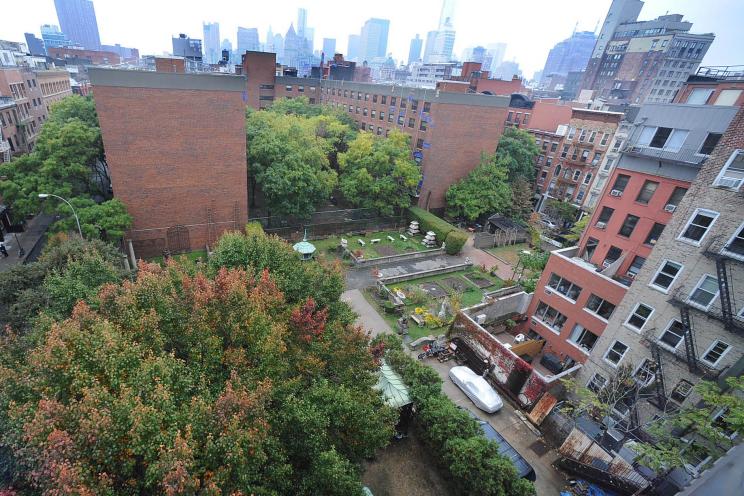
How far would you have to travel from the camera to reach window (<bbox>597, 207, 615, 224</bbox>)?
883 inches

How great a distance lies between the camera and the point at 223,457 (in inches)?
319

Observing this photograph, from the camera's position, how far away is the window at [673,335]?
17.3 metres

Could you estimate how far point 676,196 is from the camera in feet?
63.4

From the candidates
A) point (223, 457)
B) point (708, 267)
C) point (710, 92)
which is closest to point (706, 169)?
point (708, 267)

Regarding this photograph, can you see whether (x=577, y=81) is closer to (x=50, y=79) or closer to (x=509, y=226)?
(x=509, y=226)

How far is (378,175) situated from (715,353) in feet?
112

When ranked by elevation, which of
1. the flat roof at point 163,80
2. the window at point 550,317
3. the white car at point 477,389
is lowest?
the white car at point 477,389

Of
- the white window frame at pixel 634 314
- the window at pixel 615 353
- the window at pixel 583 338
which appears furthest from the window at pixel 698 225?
the window at pixel 583 338

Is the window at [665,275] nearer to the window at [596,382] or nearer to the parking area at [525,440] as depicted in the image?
the window at [596,382]

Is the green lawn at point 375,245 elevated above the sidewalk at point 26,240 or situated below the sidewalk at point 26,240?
above

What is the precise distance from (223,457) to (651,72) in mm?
139931

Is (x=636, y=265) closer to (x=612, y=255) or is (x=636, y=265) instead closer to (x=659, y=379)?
(x=612, y=255)

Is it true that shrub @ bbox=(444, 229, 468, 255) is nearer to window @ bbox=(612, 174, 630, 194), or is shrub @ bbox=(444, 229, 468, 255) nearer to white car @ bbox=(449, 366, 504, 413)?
window @ bbox=(612, 174, 630, 194)

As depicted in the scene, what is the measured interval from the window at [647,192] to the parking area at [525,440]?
48.1 feet
